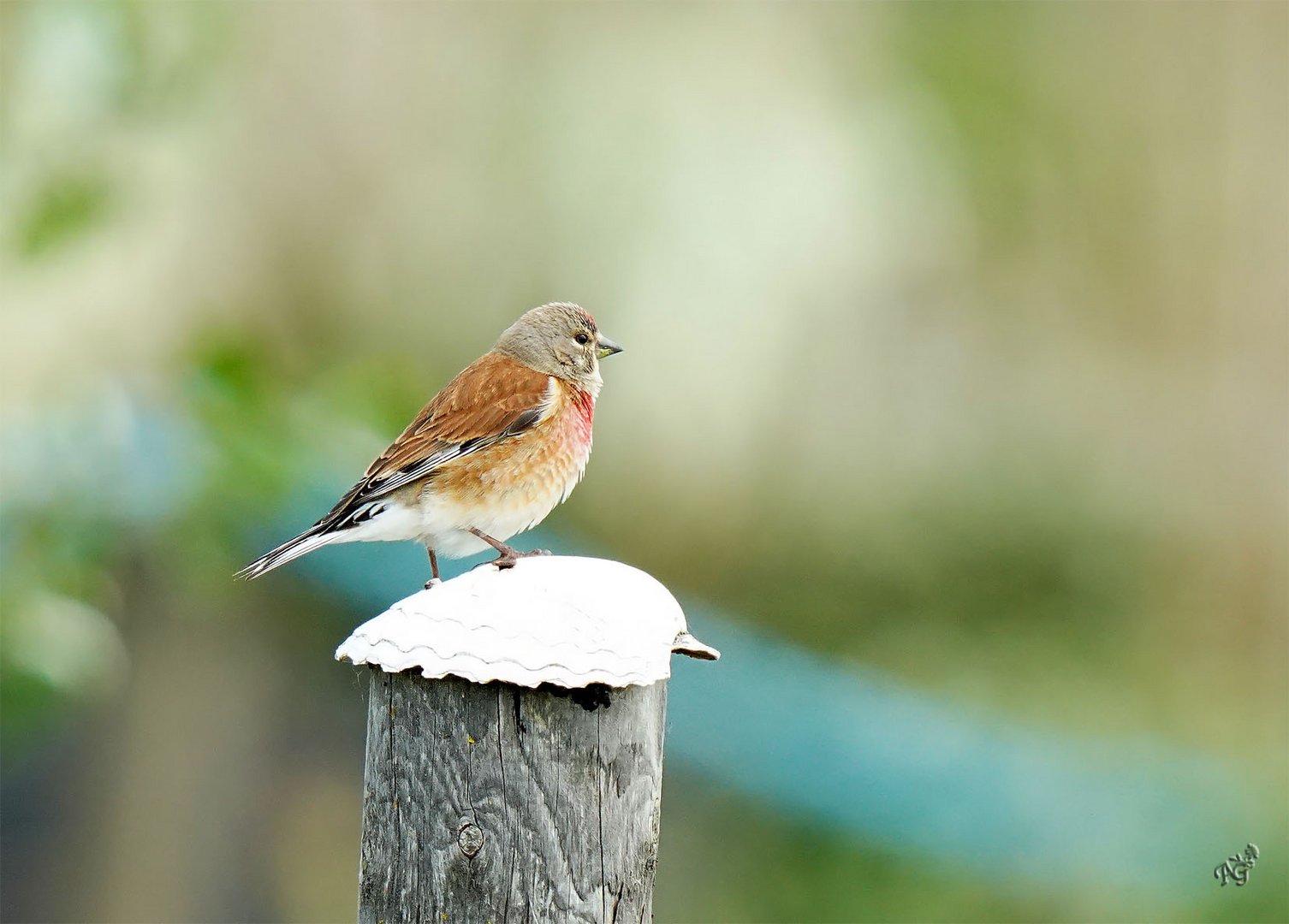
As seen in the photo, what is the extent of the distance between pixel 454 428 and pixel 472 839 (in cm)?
107

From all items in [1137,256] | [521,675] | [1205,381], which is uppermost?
[1137,256]

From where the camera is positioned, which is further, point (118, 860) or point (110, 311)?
point (118, 860)

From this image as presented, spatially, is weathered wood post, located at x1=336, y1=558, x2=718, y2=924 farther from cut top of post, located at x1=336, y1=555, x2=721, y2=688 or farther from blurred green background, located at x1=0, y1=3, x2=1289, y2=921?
blurred green background, located at x1=0, y1=3, x2=1289, y2=921

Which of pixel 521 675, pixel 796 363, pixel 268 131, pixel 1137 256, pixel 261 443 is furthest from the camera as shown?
pixel 1137 256

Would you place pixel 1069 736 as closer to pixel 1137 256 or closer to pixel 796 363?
pixel 796 363

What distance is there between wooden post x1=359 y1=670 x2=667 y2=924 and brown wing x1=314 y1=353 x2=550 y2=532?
85 centimetres

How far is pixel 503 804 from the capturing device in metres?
1.60

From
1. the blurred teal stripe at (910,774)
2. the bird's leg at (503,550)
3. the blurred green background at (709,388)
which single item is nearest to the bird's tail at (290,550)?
the bird's leg at (503,550)

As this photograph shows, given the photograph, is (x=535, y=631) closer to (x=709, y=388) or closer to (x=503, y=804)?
(x=503, y=804)

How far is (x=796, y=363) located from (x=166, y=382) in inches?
102

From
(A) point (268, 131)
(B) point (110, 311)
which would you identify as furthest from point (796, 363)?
(B) point (110, 311)

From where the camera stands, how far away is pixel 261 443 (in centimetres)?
333

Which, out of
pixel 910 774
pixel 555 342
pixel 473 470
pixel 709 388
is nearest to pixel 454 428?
pixel 473 470

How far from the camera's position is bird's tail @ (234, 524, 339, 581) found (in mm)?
2273
